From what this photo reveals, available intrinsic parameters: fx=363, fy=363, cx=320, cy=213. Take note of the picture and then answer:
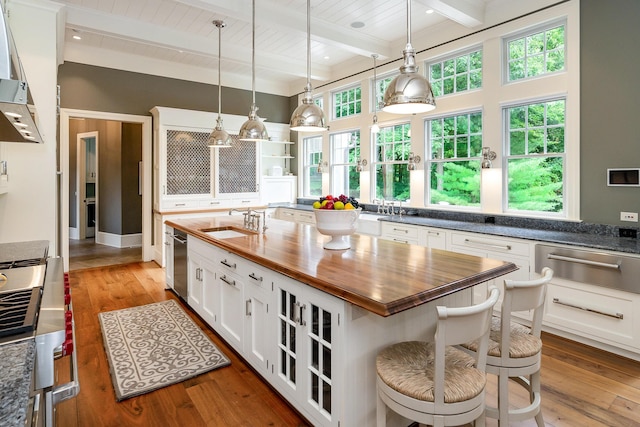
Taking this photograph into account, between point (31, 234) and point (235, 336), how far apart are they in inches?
91.1

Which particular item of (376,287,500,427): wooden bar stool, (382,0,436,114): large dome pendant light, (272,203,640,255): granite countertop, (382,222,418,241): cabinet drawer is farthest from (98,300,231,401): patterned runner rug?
(272,203,640,255): granite countertop

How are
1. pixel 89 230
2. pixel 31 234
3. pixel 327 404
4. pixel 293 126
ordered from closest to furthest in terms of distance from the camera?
1. pixel 327 404
2. pixel 293 126
3. pixel 31 234
4. pixel 89 230

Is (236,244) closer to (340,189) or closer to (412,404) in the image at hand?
(412,404)

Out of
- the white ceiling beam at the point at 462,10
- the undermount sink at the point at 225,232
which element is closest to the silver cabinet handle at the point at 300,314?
the undermount sink at the point at 225,232

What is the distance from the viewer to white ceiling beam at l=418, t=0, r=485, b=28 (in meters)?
3.72

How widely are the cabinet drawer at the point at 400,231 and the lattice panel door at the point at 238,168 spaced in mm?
2937

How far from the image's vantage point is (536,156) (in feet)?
12.7

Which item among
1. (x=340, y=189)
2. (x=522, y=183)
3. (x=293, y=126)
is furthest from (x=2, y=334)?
(x=340, y=189)

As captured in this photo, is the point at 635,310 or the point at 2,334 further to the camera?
the point at 635,310

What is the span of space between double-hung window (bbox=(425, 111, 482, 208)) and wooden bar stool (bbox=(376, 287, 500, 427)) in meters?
3.22

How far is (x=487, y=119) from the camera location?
4.21 m

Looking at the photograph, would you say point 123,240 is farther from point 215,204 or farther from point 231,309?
point 231,309

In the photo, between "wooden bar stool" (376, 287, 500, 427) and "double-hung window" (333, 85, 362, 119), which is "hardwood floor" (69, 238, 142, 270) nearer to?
"double-hung window" (333, 85, 362, 119)

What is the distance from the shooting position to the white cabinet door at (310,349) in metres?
1.70
